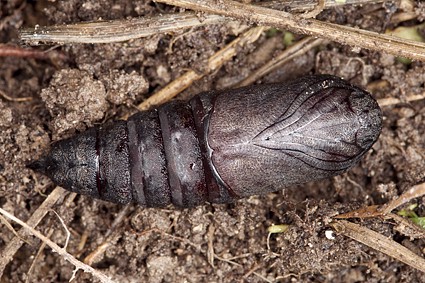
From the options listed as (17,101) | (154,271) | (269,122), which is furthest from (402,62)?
(17,101)

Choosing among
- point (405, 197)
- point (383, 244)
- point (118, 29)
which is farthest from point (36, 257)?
point (405, 197)

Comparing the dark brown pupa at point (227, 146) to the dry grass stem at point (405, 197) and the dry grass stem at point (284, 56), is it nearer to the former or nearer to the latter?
the dry grass stem at point (405, 197)

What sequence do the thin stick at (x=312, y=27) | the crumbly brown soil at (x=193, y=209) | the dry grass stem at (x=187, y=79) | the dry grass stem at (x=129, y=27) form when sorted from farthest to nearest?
the dry grass stem at (x=187, y=79) < the crumbly brown soil at (x=193, y=209) < the dry grass stem at (x=129, y=27) < the thin stick at (x=312, y=27)

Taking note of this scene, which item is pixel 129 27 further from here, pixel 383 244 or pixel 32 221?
pixel 383 244

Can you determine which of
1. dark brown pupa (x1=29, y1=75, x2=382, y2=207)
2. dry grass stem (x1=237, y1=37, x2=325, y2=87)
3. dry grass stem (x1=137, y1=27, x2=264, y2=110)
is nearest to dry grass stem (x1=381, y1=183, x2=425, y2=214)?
dark brown pupa (x1=29, y1=75, x2=382, y2=207)

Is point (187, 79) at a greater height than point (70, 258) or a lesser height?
greater

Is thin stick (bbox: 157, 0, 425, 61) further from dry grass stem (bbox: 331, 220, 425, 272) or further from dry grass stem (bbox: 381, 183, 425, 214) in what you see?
dry grass stem (bbox: 331, 220, 425, 272)

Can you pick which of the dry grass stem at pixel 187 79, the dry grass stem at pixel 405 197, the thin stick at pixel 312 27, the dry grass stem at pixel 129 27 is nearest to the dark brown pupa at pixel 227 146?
the thin stick at pixel 312 27

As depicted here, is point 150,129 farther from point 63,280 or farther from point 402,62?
point 402,62
